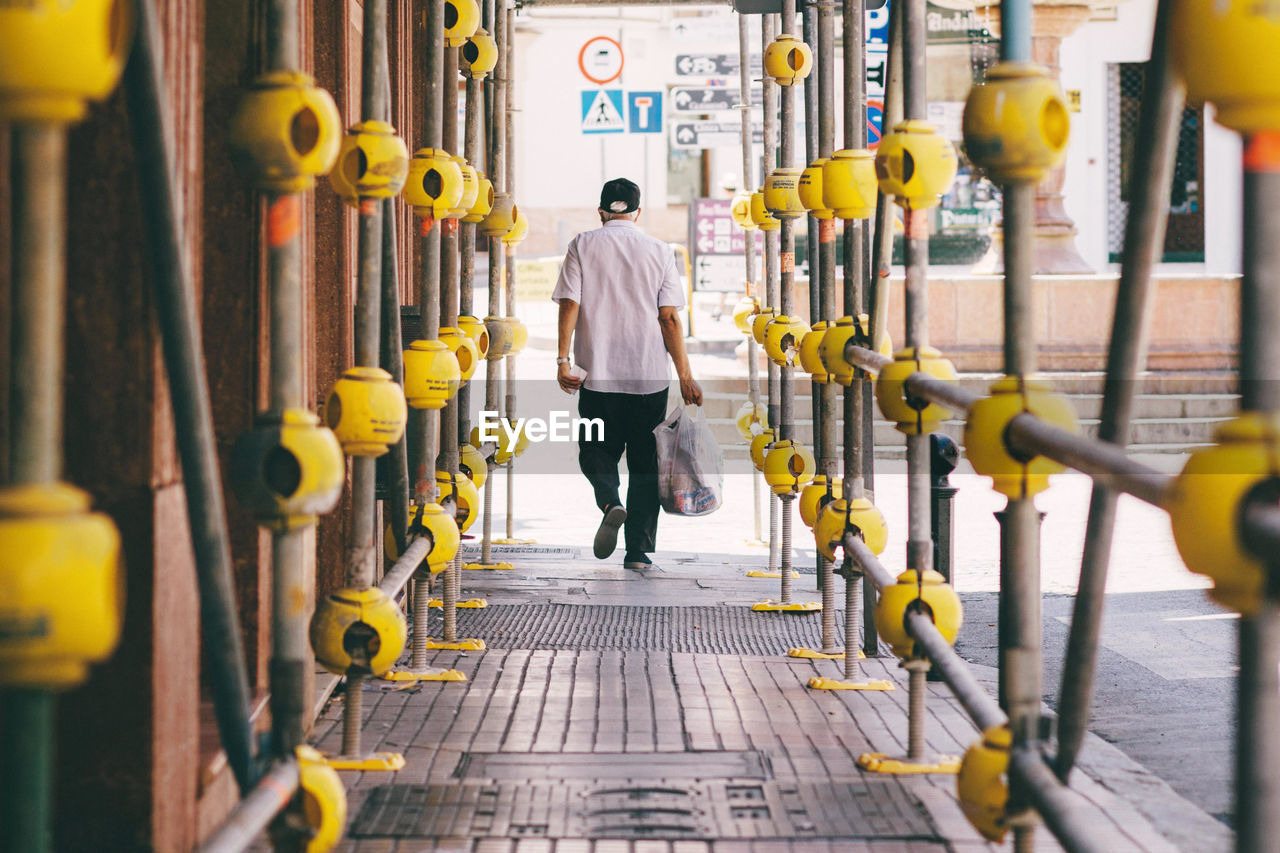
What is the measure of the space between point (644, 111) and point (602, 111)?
32.7 inches

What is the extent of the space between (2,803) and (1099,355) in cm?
1264

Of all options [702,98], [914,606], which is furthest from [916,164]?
[702,98]

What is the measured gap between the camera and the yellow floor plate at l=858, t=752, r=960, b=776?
3.62m

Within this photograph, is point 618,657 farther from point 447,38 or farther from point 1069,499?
point 1069,499

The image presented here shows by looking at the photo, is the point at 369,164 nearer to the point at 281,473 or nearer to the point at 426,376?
the point at 281,473

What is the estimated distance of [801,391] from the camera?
12.8 m

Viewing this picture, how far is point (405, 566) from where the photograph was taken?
151 inches

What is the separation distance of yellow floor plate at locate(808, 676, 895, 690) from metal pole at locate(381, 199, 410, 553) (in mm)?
1327

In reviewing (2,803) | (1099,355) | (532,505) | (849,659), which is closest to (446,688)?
(849,659)

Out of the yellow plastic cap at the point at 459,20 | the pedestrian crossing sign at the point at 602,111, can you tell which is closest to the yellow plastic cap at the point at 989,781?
the yellow plastic cap at the point at 459,20

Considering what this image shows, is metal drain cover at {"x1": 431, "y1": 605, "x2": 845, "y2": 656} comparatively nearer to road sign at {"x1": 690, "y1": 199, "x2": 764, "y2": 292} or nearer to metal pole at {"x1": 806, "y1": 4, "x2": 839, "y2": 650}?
metal pole at {"x1": 806, "y1": 4, "x2": 839, "y2": 650}

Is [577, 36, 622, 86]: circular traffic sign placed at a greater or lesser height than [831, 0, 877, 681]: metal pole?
greater

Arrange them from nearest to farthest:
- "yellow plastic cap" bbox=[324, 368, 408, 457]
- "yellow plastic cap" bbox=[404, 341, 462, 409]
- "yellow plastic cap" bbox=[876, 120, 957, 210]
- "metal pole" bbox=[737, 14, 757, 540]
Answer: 1. "yellow plastic cap" bbox=[324, 368, 408, 457]
2. "yellow plastic cap" bbox=[876, 120, 957, 210]
3. "yellow plastic cap" bbox=[404, 341, 462, 409]
4. "metal pole" bbox=[737, 14, 757, 540]

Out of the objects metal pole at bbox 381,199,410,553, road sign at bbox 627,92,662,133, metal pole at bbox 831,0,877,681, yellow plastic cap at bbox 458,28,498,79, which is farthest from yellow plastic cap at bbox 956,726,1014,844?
road sign at bbox 627,92,662,133
